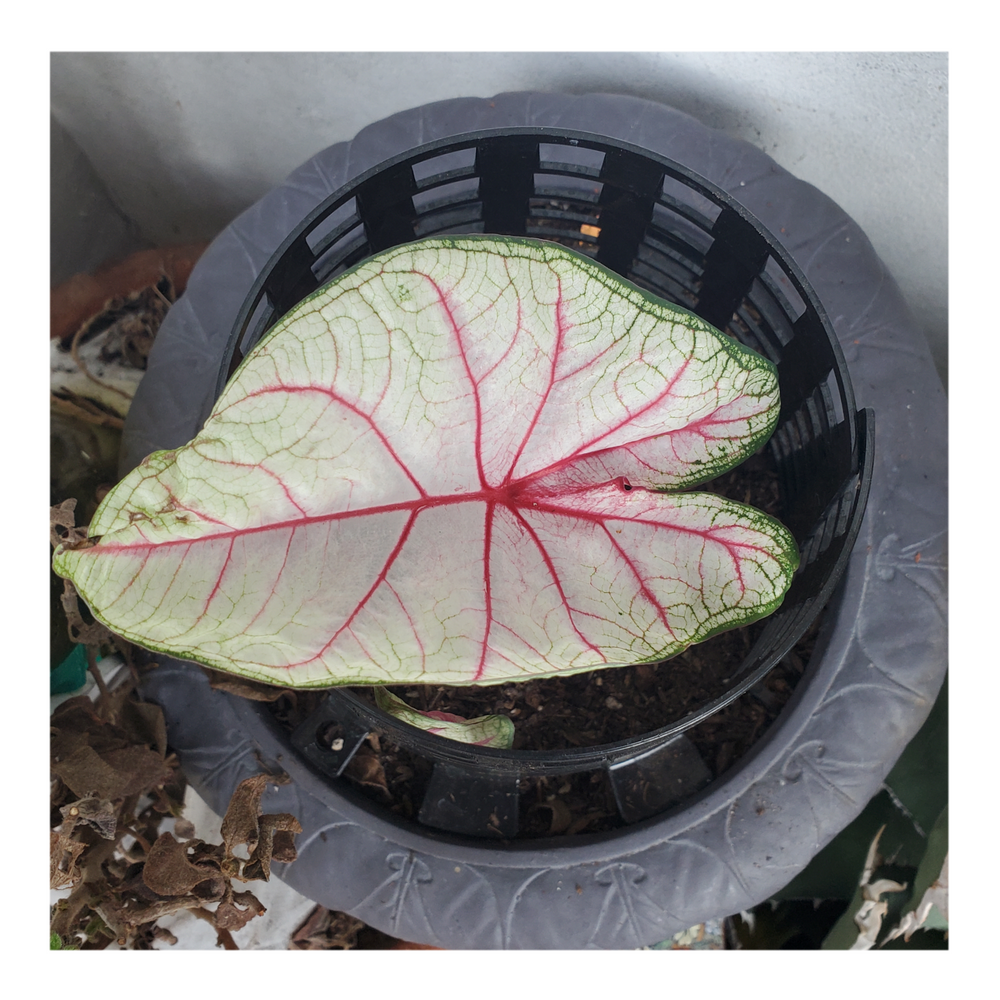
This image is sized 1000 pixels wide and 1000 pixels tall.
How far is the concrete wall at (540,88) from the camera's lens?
86cm

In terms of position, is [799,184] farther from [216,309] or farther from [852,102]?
[216,309]

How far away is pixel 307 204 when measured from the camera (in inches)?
32.0

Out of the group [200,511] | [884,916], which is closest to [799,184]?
[200,511]

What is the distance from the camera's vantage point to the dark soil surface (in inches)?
29.3

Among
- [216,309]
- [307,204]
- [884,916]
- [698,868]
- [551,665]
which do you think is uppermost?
[307,204]

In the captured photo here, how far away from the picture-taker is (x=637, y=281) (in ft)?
2.59

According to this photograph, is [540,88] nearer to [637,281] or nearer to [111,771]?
[637,281]

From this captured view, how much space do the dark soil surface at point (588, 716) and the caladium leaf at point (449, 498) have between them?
0.29 metres

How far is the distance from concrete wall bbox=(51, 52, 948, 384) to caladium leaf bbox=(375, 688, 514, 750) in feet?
2.51

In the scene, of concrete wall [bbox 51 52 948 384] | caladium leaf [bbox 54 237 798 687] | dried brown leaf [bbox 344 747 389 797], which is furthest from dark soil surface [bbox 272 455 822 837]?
concrete wall [bbox 51 52 948 384]

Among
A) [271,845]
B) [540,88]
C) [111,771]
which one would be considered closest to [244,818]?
[271,845]

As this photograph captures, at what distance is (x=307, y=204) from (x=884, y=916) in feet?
3.51

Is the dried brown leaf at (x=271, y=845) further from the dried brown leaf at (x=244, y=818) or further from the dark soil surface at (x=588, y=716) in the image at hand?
the dark soil surface at (x=588, y=716)

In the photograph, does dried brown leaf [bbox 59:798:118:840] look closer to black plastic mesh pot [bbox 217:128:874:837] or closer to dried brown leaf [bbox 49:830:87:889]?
dried brown leaf [bbox 49:830:87:889]
